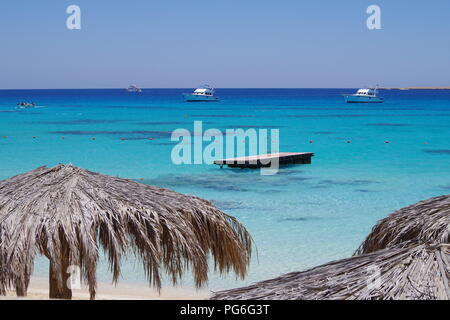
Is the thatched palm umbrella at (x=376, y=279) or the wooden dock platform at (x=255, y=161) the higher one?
the thatched palm umbrella at (x=376, y=279)

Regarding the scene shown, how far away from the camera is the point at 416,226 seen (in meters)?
5.84

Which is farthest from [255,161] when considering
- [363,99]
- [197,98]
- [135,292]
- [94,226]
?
[197,98]

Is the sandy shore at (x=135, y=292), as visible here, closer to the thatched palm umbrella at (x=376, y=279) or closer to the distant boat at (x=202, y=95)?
the thatched palm umbrella at (x=376, y=279)

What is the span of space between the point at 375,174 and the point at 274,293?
1881 centimetres

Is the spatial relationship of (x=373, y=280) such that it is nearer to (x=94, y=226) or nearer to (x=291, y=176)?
(x=94, y=226)

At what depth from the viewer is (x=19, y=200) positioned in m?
6.22

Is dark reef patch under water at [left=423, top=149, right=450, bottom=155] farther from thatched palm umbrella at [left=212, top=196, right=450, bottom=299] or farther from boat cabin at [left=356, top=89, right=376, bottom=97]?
boat cabin at [left=356, top=89, right=376, bottom=97]

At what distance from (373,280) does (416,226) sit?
2.12 meters

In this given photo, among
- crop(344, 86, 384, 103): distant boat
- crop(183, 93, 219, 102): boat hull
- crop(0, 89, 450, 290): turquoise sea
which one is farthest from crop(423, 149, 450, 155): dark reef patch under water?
crop(183, 93, 219, 102): boat hull

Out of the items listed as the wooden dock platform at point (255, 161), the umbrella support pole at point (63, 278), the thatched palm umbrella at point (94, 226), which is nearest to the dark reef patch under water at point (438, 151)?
the wooden dock platform at point (255, 161)

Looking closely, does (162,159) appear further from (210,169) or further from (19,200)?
(19,200)

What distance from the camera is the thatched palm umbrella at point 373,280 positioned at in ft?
12.3

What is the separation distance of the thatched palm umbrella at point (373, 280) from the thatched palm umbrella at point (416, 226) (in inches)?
49.7

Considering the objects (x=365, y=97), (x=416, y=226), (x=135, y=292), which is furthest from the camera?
(x=365, y=97)
